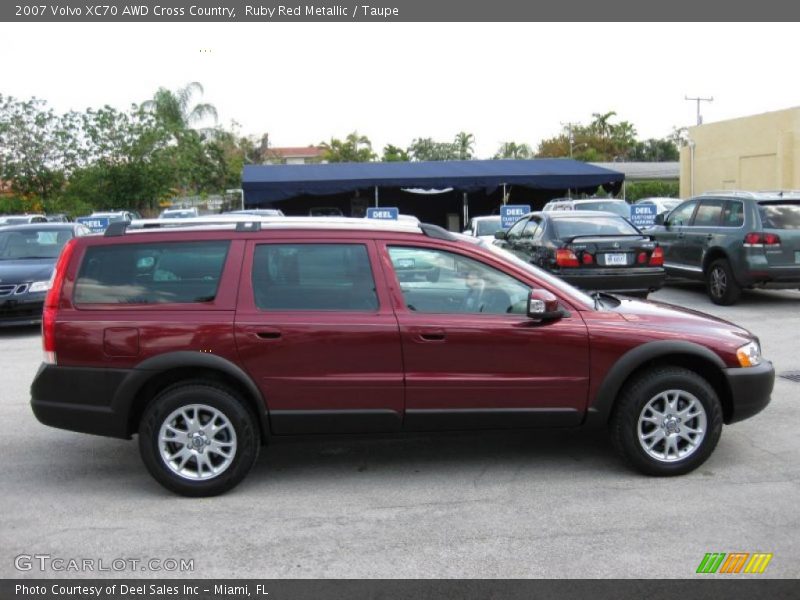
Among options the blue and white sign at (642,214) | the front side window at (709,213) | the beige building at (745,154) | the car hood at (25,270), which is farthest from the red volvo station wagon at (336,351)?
the beige building at (745,154)

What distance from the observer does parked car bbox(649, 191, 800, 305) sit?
12.1 metres

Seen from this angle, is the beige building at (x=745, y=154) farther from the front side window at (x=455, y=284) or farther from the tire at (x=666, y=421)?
the front side window at (x=455, y=284)

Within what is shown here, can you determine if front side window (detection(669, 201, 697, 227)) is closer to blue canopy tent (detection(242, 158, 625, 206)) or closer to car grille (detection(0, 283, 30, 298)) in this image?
car grille (detection(0, 283, 30, 298))

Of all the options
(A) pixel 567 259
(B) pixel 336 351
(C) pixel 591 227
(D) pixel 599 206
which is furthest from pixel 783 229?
(B) pixel 336 351

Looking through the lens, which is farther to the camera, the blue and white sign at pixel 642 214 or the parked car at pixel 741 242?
the blue and white sign at pixel 642 214

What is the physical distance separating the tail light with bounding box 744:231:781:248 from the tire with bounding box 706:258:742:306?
1.85ft

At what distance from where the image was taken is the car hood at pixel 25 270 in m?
11.6

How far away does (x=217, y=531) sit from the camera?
15.1 ft

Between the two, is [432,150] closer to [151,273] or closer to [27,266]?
[27,266]

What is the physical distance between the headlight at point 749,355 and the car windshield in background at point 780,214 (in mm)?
7437

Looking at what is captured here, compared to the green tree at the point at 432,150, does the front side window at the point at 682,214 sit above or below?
below

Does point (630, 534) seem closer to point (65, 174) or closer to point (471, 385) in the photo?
point (471, 385)

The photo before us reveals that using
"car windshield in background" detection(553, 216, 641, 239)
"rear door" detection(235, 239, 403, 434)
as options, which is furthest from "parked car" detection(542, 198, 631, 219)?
"rear door" detection(235, 239, 403, 434)
